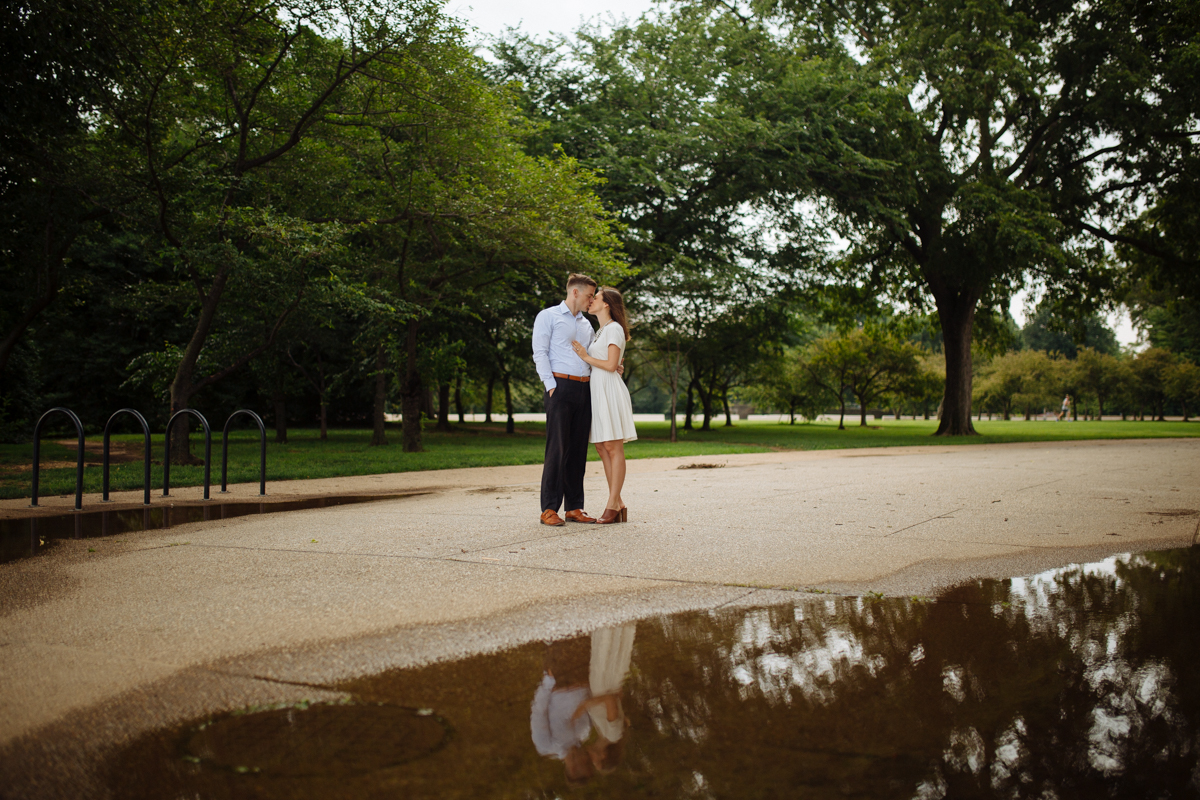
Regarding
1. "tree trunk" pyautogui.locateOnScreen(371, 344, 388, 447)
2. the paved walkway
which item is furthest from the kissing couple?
"tree trunk" pyautogui.locateOnScreen(371, 344, 388, 447)

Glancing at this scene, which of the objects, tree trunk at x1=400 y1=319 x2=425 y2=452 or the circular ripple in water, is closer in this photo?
the circular ripple in water

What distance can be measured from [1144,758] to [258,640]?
304 cm

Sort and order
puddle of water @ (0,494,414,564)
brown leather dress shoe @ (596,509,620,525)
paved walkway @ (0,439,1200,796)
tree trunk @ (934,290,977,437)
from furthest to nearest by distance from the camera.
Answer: tree trunk @ (934,290,977,437)
brown leather dress shoe @ (596,509,620,525)
puddle of water @ (0,494,414,564)
paved walkway @ (0,439,1200,796)

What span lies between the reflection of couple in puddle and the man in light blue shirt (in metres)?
3.12

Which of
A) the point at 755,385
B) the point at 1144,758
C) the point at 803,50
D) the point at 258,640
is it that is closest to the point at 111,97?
→ the point at 258,640

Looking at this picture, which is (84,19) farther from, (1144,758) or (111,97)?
(1144,758)

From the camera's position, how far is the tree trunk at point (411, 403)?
767 inches

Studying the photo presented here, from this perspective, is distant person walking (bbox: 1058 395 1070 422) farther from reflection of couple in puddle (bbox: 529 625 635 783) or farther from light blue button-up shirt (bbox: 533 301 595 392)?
reflection of couple in puddle (bbox: 529 625 635 783)

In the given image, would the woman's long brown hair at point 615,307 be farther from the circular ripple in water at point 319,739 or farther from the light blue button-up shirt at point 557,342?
the circular ripple in water at point 319,739

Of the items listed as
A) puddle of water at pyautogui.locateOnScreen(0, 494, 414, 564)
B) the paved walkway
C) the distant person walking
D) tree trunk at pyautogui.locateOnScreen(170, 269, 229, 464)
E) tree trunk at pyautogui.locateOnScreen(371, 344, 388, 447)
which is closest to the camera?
the paved walkway

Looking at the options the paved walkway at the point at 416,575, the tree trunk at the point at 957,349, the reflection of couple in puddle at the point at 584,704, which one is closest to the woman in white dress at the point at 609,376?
the paved walkway at the point at 416,575

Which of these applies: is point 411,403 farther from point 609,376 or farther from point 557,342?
point 609,376

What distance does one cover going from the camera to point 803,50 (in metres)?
25.5

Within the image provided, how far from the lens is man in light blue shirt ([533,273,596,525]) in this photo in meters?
6.30
